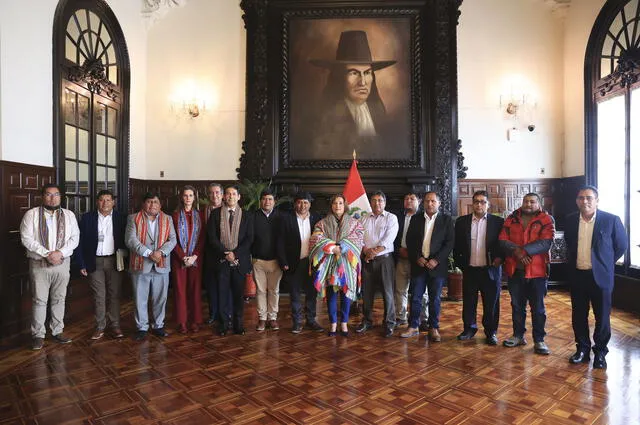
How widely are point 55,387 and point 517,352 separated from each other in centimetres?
375

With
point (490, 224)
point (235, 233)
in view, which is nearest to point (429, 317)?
point (490, 224)

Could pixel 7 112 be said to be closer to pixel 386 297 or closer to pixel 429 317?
pixel 386 297

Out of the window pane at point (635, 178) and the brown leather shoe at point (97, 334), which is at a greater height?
the window pane at point (635, 178)

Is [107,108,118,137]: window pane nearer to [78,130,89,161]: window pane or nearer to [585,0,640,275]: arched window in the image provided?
[78,130,89,161]: window pane

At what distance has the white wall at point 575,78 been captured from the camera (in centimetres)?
633

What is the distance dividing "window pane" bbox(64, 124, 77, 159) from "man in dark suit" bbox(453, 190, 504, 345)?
456 centimetres

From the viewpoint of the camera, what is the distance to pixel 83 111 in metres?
5.33

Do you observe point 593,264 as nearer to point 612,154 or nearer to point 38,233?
point 612,154

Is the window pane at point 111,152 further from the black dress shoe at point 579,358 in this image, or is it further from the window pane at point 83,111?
the black dress shoe at point 579,358

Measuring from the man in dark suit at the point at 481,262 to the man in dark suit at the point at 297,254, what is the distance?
4.98ft

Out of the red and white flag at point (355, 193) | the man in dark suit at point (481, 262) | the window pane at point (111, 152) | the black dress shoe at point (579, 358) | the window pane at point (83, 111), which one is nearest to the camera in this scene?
the black dress shoe at point (579, 358)

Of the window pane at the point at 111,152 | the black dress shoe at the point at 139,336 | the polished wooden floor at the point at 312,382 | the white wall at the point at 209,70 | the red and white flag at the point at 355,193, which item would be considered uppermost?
the white wall at the point at 209,70

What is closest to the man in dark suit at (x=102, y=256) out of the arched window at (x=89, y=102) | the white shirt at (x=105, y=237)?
the white shirt at (x=105, y=237)

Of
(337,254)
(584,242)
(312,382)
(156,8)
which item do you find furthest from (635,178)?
(156,8)
